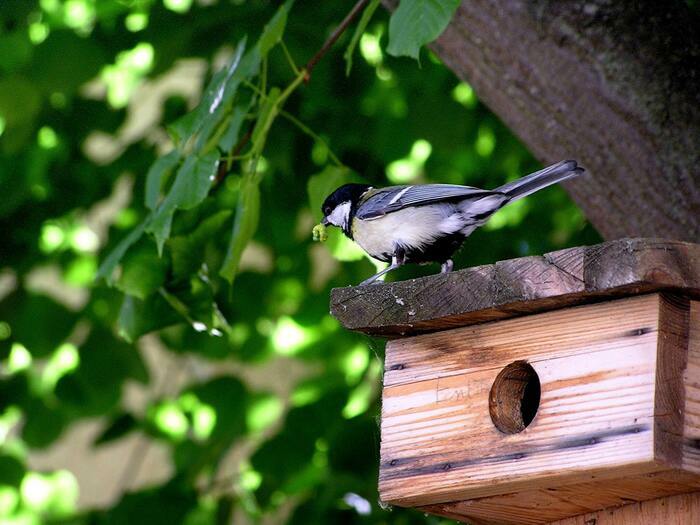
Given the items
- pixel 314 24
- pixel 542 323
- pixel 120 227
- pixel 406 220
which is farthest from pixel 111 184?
pixel 542 323

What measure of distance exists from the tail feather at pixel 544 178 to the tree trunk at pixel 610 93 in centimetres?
36

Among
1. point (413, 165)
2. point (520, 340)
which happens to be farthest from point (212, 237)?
point (413, 165)

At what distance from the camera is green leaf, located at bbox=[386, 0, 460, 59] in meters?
2.18

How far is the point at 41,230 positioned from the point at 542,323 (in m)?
2.74

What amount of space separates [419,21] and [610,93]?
709mm

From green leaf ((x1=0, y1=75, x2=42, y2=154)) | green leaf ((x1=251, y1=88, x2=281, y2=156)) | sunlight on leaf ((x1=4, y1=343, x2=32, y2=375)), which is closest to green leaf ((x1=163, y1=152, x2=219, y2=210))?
green leaf ((x1=251, y1=88, x2=281, y2=156))

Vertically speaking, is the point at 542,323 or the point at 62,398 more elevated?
the point at 62,398

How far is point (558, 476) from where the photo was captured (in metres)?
2.03

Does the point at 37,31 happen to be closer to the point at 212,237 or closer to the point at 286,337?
the point at 286,337

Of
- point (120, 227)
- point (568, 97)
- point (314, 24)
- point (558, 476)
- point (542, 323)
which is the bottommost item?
point (558, 476)

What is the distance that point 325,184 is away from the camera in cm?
293

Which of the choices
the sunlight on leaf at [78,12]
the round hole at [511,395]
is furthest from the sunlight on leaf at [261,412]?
the round hole at [511,395]

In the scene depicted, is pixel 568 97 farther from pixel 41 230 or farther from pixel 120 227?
pixel 41 230

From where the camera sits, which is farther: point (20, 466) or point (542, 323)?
point (20, 466)
